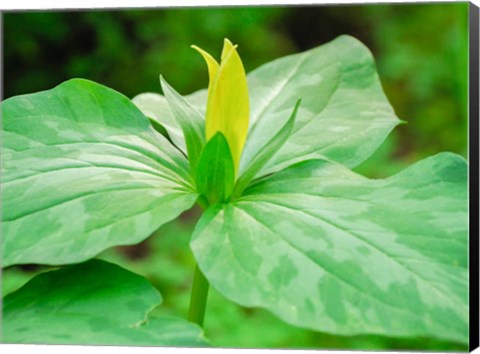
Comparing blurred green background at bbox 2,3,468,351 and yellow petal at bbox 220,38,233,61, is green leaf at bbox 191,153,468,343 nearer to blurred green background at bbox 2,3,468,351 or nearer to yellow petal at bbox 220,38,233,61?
yellow petal at bbox 220,38,233,61

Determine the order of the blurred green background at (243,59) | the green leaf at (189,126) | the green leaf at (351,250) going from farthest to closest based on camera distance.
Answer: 1. the blurred green background at (243,59)
2. the green leaf at (189,126)
3. the green leaf at (351,250)

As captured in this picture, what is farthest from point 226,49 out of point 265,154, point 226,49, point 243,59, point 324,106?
point 243,59

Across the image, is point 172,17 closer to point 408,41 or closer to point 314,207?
point 408,41

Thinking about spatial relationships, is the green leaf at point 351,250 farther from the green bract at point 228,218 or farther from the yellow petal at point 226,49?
the yellow petal at point 226,49

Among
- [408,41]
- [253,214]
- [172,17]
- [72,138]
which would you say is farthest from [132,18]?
[253,214]

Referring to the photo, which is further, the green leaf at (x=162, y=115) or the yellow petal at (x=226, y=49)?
the green leaf at (x=162, y=115)

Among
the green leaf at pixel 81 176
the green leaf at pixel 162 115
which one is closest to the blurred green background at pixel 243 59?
the green leaf at pixel 162 115

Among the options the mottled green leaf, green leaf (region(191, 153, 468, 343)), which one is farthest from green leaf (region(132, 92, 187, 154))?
green leaf (region(191, 153, 468, 343))
